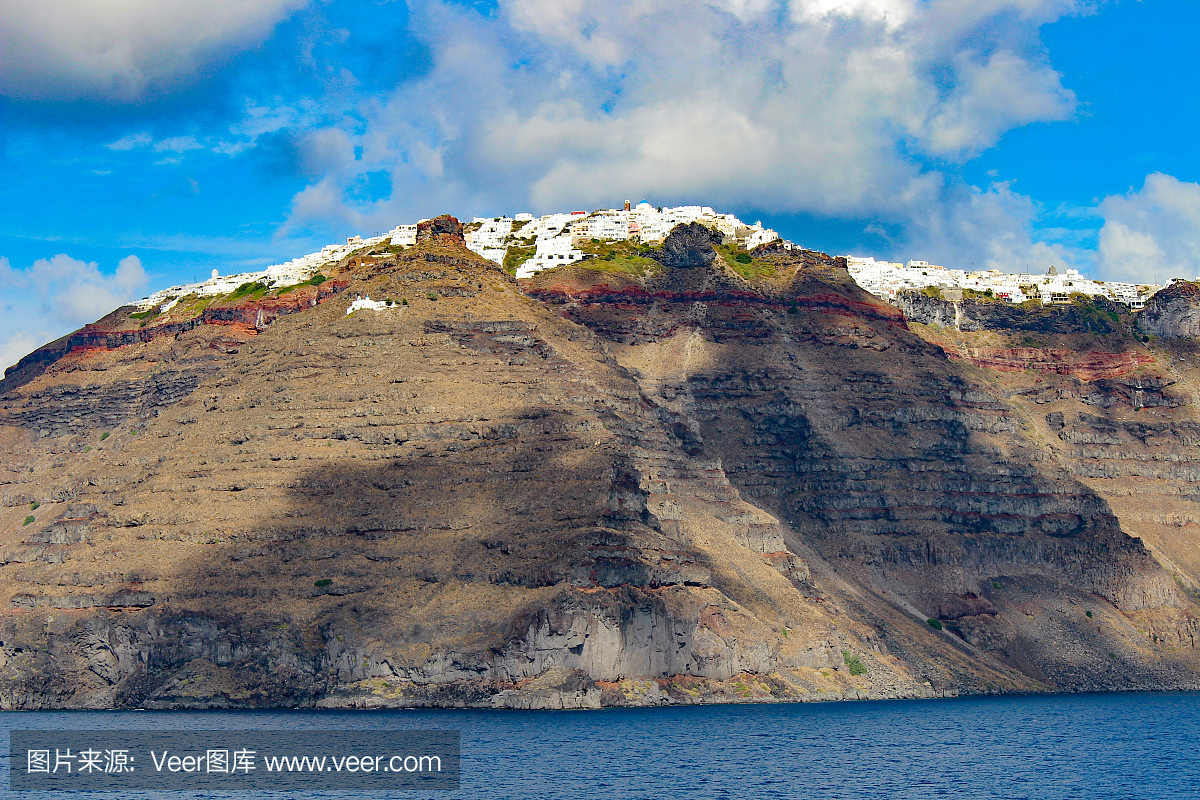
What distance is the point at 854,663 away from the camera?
177 metres

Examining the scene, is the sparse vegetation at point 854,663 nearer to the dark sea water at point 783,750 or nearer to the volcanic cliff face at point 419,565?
the volcanic cliff face at point 419,565

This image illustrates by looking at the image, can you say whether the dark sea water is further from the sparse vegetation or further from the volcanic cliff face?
the sparse vegetation

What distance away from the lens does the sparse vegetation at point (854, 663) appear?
579 feet

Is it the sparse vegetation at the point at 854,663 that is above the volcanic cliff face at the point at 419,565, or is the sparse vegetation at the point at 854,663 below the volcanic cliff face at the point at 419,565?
below

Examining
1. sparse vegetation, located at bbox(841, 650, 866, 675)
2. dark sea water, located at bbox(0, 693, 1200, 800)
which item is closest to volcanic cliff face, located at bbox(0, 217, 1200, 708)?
sparse vegetation, located at bbox(841, 650, 866, 675)

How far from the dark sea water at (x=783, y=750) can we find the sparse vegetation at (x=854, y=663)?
565cm

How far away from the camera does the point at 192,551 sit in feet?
527

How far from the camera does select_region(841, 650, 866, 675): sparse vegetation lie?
579ft

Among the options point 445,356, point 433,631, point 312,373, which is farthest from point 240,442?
point 433,631

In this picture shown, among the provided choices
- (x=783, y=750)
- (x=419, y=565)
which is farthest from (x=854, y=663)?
(x=419, y=565)

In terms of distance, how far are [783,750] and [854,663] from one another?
49.1 meters

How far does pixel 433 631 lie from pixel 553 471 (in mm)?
26036

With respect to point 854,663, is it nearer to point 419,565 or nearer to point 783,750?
point 783,750

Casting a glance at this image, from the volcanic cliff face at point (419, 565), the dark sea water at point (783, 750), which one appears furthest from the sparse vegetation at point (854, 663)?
the dark sea water at point (783, 750)
